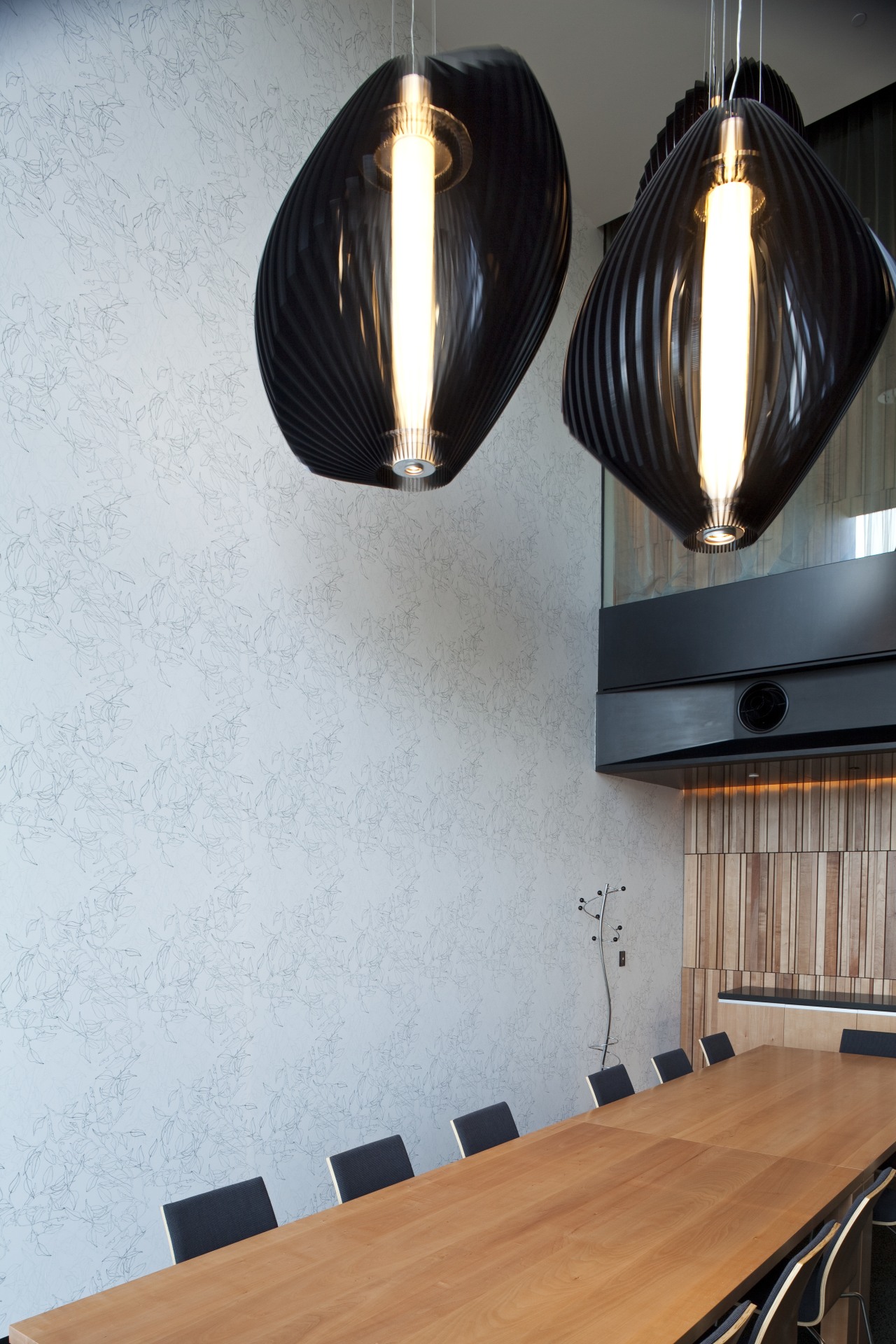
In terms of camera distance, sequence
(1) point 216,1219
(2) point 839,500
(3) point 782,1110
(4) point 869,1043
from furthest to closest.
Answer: (2) point 839,500 → (4) point 869,1043 → (3) point 782,1110 → (1) point 216,1219

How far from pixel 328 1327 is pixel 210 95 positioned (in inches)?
196

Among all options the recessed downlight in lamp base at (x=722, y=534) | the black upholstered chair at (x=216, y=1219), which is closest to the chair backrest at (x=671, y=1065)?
the black upholstered chair at (x=216, y=1219)

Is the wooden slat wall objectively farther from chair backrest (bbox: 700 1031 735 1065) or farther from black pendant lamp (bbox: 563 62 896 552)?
black pendant lamp (bbox: 563 62 896 552)

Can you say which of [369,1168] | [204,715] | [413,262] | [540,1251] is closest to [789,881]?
[204,715]

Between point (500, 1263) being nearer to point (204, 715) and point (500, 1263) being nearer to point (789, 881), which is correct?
point (204, 715)

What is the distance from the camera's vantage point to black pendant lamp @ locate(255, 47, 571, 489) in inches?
70.4

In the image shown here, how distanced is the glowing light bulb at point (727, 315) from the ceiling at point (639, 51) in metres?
4.46

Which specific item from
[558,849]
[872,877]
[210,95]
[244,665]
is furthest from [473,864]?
[210,95]

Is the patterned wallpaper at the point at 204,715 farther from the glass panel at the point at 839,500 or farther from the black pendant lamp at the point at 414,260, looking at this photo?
the black pendant lamp at the point at 414,260

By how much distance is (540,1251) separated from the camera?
8.33ft

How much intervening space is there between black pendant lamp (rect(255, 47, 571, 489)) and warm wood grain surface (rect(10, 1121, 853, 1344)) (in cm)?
187

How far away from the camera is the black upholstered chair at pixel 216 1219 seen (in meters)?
2.63

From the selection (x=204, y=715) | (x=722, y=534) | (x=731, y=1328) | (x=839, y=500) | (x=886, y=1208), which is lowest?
(x=886, y=1208)

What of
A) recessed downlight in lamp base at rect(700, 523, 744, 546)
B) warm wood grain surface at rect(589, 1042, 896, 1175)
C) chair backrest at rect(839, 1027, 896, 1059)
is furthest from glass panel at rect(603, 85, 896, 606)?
recessed downlight in lamp base at rect(700, 523, 744, 546)
